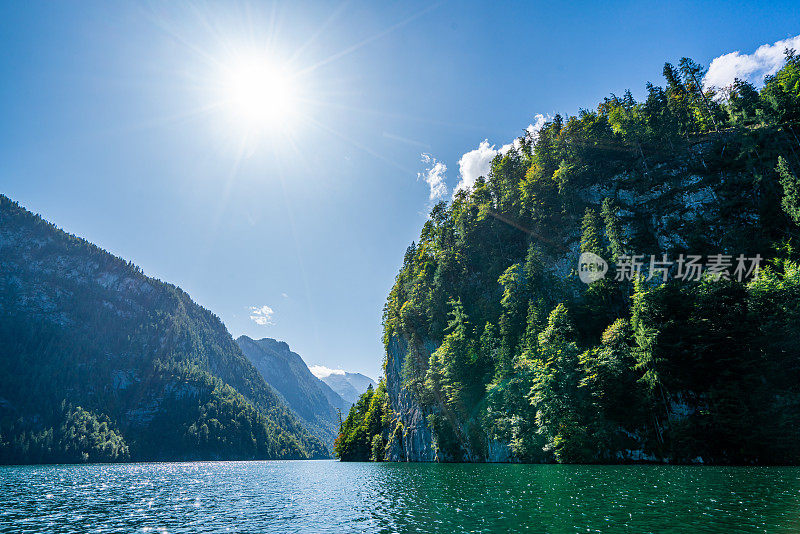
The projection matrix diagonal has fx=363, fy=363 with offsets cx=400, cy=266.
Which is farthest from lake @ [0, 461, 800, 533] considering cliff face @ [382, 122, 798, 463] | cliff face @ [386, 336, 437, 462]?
cliff face @ [386, 336, 437, 462]

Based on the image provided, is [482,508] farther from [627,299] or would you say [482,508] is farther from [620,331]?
[627,299]

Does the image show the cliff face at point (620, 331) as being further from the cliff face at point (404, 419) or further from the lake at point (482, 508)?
the lake at point (482, 508)

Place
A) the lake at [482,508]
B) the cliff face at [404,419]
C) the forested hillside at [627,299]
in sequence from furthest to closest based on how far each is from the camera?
the cliff face at [404,419]
the forested hillside at [627,299]
the lake at [482,508]

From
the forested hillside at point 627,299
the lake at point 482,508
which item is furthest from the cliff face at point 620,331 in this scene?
the lake at point 482,508

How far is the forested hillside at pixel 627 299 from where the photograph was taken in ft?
133

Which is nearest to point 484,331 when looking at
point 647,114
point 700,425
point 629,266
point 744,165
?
point 629,266

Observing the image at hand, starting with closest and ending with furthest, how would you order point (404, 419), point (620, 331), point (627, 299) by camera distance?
point (620, 331)
point (627, 299)
point (404, 419)

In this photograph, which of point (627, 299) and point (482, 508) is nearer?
point (482, 508)

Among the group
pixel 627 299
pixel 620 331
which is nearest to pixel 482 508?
pixel 620 331

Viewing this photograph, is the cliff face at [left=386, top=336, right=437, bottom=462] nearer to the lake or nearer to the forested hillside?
the forested hillside

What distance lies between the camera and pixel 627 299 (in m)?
54.5

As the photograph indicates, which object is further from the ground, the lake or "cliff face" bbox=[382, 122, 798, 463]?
"cliff face" bbox=[382, 122, 798, 463]

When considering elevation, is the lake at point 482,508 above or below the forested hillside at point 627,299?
below

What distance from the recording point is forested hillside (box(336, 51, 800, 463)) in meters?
40.6
